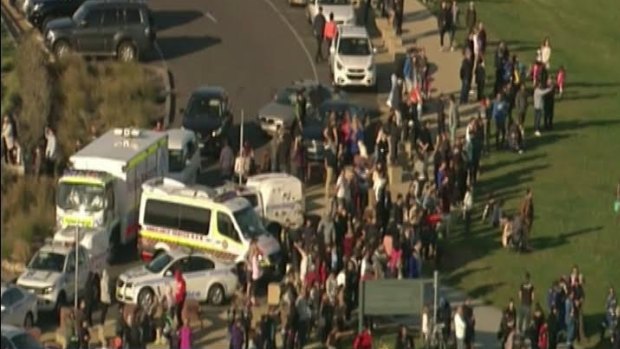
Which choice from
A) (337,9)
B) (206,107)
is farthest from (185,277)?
(337,9)

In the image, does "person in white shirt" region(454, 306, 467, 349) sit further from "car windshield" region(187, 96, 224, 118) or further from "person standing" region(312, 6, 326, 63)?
"person standing" region(312, 6, 326, 63)

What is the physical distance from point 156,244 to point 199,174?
224 inches

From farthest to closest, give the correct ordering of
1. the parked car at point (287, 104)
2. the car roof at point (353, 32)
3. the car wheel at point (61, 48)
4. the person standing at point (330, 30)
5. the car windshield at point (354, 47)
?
the person standing at point (330, 30), the car roof at point (353, 32), the car wheel at point (61, 48), the car windshield at point (354, 47), the parked car at point (287, 104)

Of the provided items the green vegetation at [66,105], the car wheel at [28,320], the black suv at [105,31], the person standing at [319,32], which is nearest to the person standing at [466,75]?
the person standing at [319,32]

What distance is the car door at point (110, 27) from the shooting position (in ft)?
183

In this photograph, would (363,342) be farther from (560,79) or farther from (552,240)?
(560,79)

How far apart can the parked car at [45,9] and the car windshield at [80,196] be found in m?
15.5

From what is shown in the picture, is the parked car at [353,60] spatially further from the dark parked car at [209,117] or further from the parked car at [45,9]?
the parked car at [45,9]

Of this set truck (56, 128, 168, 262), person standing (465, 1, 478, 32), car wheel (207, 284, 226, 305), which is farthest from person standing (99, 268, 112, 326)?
person standing (465, 1, 478, 32)

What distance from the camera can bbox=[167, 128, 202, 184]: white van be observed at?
152 feet

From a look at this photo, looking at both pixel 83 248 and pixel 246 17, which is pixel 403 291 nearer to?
pixel 83 248

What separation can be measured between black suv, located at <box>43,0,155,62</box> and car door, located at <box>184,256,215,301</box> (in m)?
16.0

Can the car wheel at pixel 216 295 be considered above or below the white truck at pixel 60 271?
below

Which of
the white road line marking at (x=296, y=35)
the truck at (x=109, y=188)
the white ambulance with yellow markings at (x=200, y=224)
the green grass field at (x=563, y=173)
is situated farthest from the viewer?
the white road line marking at (x=296, y=35)
